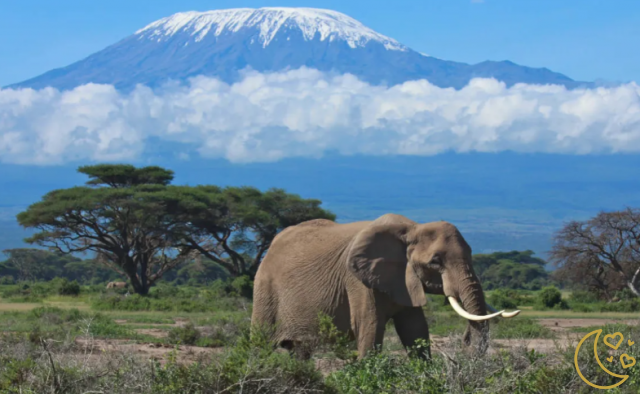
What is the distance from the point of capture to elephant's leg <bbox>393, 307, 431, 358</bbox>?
10.1 m

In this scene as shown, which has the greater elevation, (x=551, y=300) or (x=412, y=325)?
(x=412, y=325)

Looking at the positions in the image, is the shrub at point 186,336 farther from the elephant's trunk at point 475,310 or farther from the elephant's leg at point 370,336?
the elephant's trunk at point 475,310

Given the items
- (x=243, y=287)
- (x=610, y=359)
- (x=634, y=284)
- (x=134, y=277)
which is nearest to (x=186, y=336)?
(x=610, y=359)

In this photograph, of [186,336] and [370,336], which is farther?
[186,336]

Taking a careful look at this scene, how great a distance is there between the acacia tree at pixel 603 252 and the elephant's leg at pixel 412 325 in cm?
2568

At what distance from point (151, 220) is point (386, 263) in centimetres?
3044

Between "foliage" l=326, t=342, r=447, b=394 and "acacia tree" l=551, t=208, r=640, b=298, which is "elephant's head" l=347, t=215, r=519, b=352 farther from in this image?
"acacia tree" l=551, t=208, r=640, b=298

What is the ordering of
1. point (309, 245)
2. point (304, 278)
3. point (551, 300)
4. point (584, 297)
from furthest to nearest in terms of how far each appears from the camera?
point (584, 297) < point (551, 300) < point (309, 245) < point (304, 278)

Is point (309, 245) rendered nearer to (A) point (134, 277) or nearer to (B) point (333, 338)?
(B) point (333, 338)

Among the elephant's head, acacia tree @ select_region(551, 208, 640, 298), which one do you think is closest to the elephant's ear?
the elephant's head

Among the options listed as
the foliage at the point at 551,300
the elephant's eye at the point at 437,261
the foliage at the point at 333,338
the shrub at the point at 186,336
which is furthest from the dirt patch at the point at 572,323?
the elephant's eye at the point at 437,261

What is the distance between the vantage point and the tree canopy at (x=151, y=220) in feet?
129

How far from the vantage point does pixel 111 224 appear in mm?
39938

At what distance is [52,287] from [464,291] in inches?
1235
